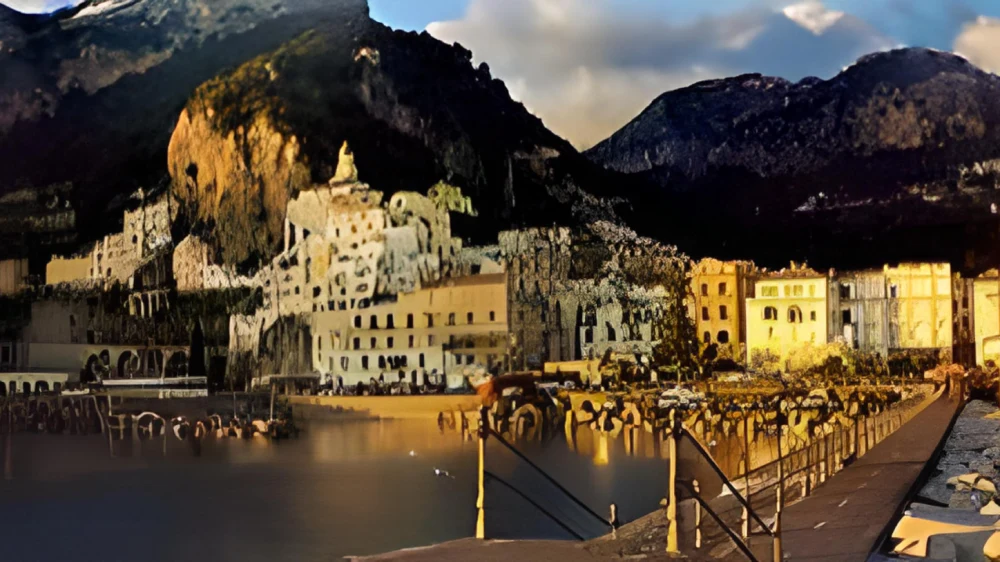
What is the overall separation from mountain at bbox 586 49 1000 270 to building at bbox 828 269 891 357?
147 millimetres

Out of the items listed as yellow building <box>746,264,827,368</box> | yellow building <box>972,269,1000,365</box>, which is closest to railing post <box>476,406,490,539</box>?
yellow building <box>746,264,827,368</box>

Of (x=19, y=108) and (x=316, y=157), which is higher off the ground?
(x=19, y=108)

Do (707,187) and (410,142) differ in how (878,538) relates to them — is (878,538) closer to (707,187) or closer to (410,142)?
(707,187)

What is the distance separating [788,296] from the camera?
8.22m

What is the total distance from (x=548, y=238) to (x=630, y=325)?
0.92 metres

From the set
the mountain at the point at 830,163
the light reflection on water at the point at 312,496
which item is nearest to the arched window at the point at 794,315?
the mountain at the point at 830,163

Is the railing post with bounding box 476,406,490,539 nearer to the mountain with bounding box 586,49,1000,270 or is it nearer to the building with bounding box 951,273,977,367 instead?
the mountain with bounding box 586,49,1000,270

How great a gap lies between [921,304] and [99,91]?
749 centimetres

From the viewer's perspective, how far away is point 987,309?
7984 millimetres

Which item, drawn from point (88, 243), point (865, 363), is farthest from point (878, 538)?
point (88, 243)

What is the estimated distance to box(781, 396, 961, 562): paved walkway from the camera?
5.61m

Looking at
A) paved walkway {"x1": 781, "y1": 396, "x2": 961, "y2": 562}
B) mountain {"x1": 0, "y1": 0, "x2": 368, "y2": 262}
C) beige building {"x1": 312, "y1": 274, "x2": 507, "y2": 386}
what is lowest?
paved walkway {"x1": 781, "y1": 396, "x2": 961, "y2": 562}

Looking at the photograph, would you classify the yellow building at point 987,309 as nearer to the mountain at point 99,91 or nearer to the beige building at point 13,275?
the mountain at point 99,91

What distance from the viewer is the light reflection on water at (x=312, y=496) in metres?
8.40
